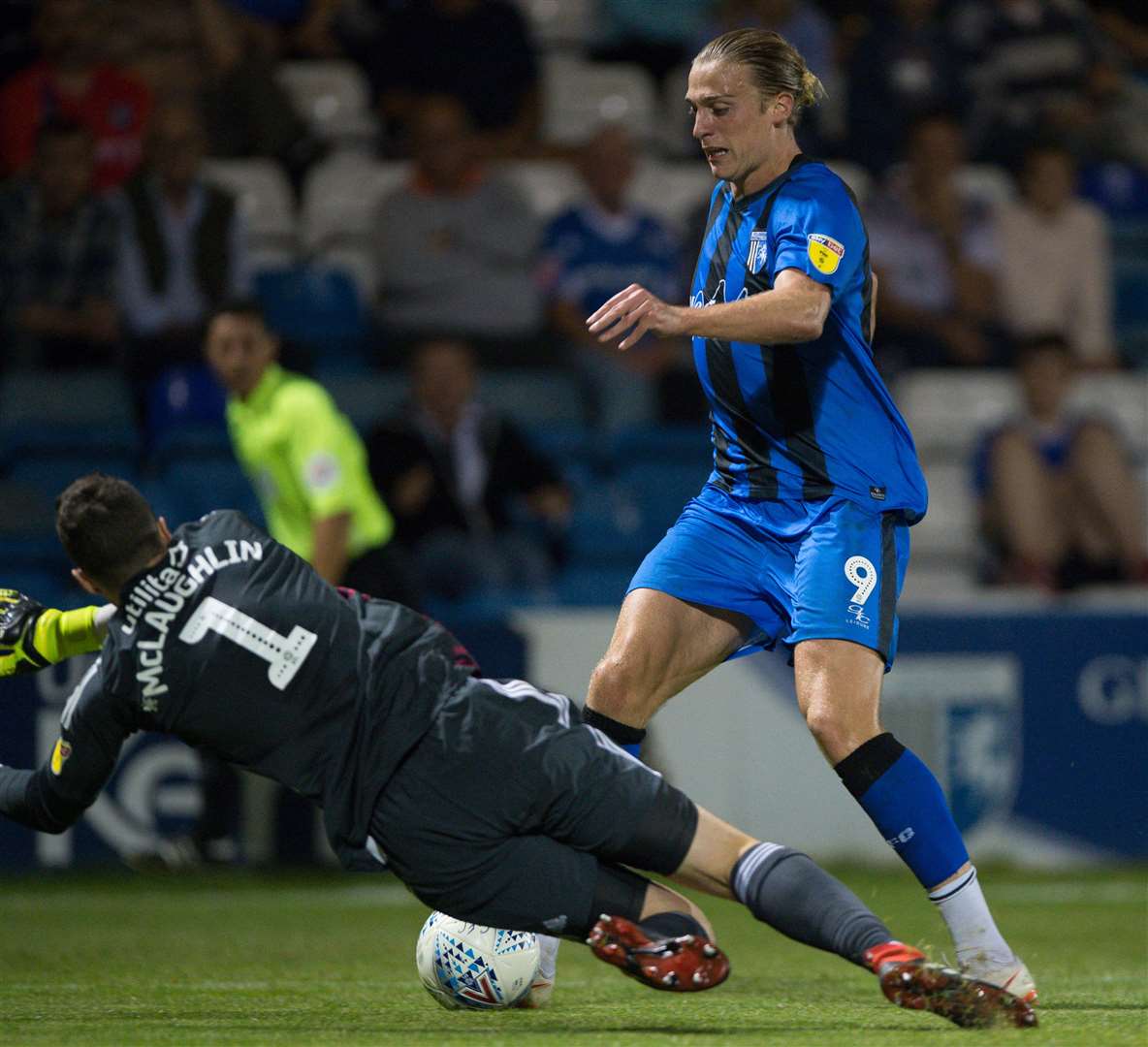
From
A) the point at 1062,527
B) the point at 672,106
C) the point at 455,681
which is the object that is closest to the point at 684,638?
the point at 455,681

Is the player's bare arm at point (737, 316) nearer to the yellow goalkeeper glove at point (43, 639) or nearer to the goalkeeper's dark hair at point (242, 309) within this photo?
the yellow goalkeeper glove at point (43, 639)

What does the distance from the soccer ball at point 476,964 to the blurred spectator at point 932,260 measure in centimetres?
693

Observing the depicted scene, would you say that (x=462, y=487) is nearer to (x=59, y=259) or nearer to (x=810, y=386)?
(x=59, y=259)

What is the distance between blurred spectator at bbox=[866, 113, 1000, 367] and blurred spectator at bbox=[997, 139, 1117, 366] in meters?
0.15

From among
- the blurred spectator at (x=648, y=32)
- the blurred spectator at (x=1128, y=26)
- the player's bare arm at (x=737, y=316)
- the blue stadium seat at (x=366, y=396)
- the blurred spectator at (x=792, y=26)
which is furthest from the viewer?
the blurred spectator at (x=1128, y=26)

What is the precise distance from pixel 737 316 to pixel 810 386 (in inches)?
19.6

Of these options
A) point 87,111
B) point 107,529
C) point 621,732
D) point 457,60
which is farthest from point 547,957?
point 457,60

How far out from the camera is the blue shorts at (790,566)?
4816 millimetres

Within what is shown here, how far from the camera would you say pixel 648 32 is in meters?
13.0

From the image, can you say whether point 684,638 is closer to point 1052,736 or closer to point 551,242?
point 1052,736

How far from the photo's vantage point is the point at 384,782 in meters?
4.45

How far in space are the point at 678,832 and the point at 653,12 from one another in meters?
9.37

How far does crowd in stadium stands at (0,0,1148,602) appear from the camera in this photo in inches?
402

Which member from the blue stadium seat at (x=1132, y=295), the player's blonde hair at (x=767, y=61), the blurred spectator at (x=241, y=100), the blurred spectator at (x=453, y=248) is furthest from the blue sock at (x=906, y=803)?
the blue stadium seat at (x=1132, y=295)
